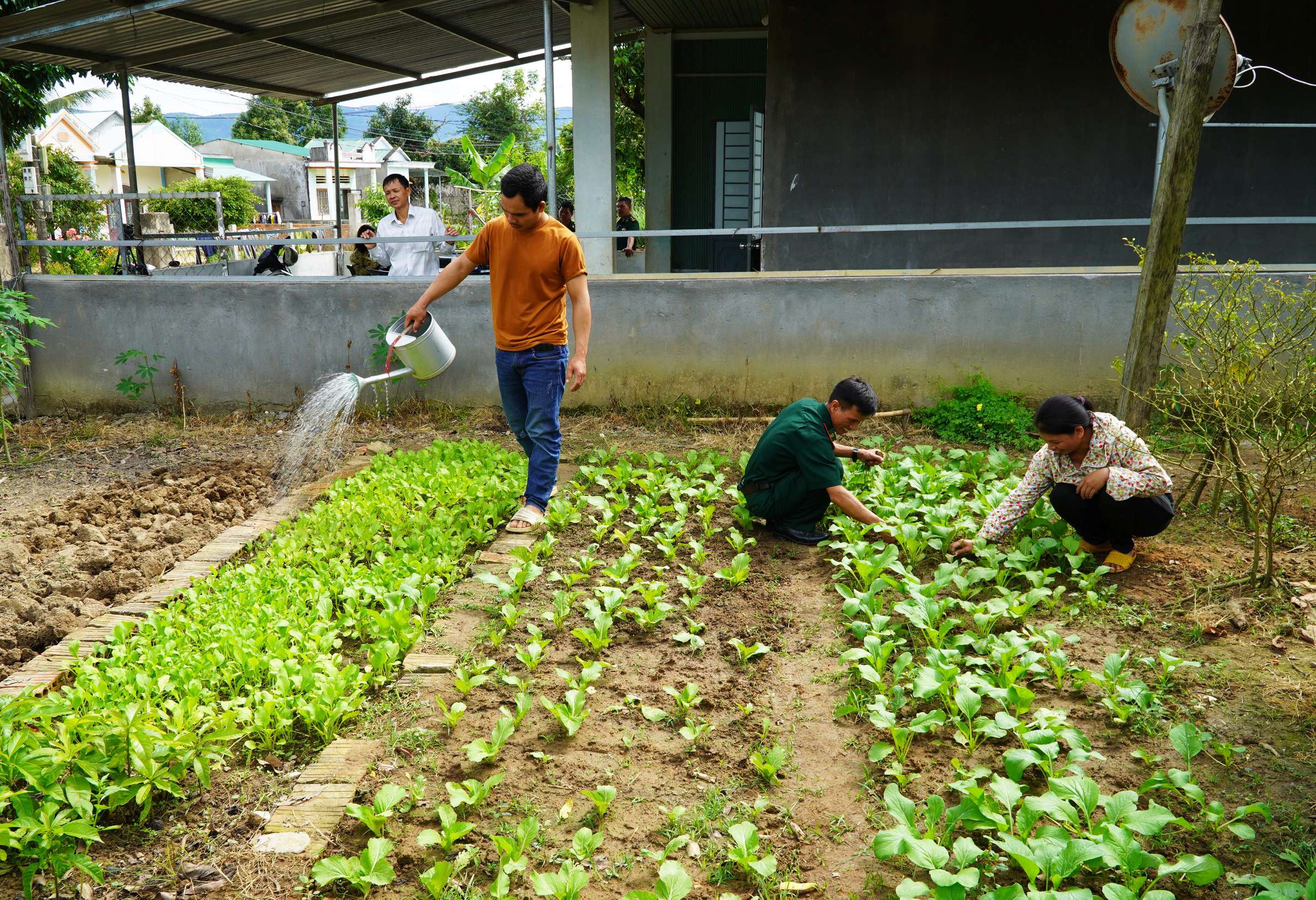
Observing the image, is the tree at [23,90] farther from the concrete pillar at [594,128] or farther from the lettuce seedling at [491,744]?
the lettuce seedling at [491,744]

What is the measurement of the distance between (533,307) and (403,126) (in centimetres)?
7694

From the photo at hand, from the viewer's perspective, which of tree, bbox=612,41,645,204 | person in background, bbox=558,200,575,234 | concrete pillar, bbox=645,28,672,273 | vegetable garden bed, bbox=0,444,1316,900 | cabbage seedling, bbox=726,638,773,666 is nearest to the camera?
vegetable garden bed, bbox=0,444,1316,900

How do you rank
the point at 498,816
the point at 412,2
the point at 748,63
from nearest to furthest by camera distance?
the point at 498,816
the point at 412,2
the point at 748,63

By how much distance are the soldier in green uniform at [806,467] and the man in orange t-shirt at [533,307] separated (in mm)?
1181

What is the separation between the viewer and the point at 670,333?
817 cm

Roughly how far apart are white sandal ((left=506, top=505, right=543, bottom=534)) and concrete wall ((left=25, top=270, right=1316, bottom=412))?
2854mm

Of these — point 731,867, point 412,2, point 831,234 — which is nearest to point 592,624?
point 731,867

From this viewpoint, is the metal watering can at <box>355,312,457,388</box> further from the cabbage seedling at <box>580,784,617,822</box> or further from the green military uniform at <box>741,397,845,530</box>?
the cabbage seedling at <box>580,784,617,822</box>

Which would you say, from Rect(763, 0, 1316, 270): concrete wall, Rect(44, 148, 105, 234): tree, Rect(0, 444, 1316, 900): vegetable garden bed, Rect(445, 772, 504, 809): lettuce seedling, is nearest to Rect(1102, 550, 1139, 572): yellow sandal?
Rect(0, 444, 1316, 900): vegetable garden bed

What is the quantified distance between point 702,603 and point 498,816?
1.87 m

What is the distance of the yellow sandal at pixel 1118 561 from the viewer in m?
4.80

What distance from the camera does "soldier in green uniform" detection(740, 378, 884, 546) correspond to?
Result: 5090 millimetres

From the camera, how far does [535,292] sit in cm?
535

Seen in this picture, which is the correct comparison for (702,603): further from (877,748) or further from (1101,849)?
(1101,849)
